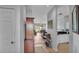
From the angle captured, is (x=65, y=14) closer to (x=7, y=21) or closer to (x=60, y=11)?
(x=60, y=11)

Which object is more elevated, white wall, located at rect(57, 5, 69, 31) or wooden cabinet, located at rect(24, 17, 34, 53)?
white wall, located at rect(57, 5, 69, 31)

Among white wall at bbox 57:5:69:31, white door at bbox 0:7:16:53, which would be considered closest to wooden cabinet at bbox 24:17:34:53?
white door at bbox 0:7:16:53

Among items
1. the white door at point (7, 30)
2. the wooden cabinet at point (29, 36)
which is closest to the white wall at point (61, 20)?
the wooden cabinet at point (29, 36)

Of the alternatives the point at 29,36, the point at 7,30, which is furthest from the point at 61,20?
the point at 7,30

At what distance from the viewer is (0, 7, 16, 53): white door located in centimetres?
335

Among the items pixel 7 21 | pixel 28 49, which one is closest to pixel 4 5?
pixel 7 21

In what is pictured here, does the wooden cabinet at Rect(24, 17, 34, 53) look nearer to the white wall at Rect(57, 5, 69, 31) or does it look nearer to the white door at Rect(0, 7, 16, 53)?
the white door at Rect(0, 7, 16, 53)

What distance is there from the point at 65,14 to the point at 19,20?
140 inches

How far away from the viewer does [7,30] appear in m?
3.40

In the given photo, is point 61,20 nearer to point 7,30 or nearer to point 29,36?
point 29,36

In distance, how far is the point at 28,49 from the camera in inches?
192

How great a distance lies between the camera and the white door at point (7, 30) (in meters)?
3.35

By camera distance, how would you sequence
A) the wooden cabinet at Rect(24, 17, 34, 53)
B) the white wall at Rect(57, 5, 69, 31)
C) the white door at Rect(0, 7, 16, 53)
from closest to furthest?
the white door at Rect(0, 7, 16, 53) → the wooden cabinet at Rect(24, 17, 34, 53) → the white wall at Rect(57, 5, 69, 31)

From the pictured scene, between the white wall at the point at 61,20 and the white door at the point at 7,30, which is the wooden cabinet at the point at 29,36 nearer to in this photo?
the white door at the point at 7,30
